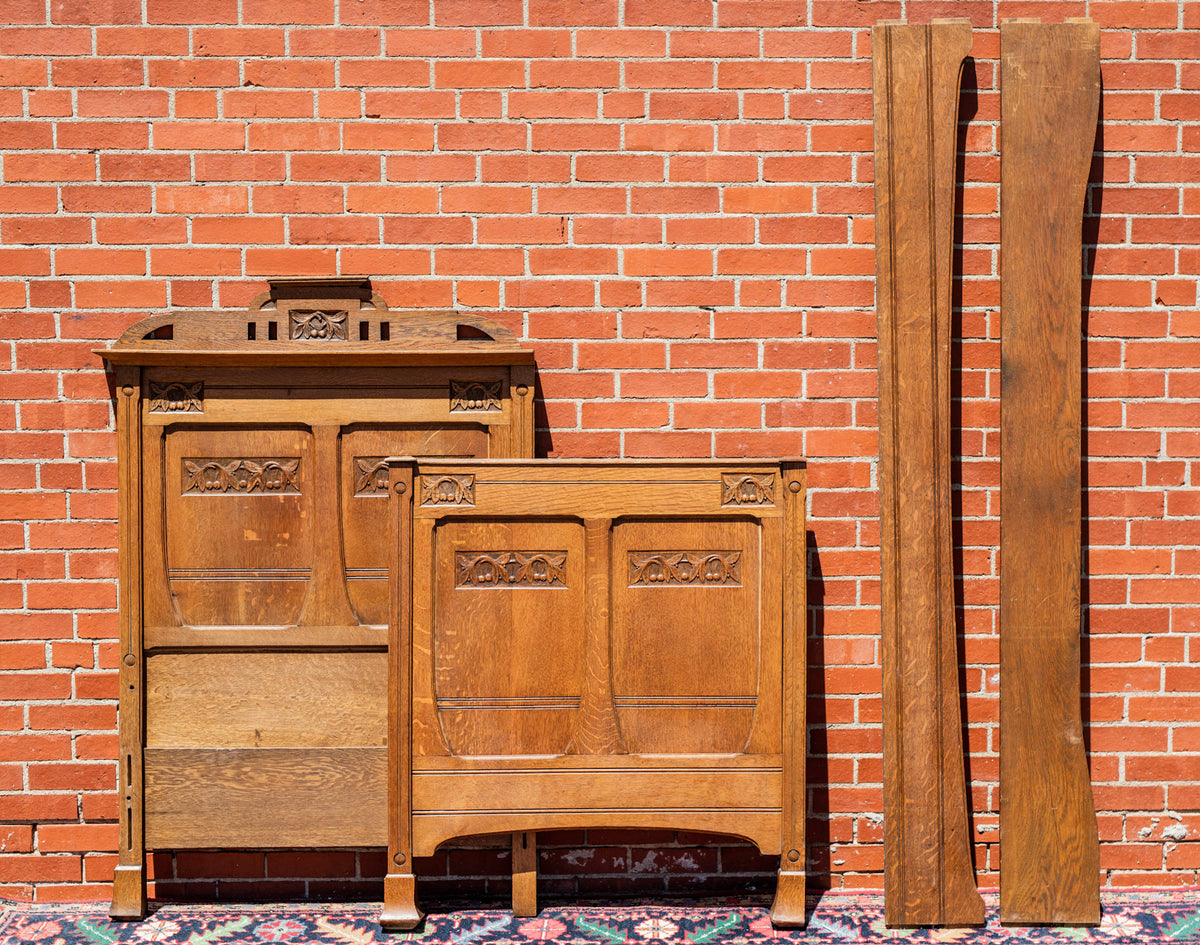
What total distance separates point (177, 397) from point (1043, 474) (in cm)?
247

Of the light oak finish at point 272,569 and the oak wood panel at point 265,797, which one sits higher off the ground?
the light oak finish at point 272,569

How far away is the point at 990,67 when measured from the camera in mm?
2691

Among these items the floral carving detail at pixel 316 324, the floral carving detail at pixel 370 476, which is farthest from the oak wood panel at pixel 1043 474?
Result: the floral carving detail at pixel 316 324

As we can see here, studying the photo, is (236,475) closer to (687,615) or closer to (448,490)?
(448,490)

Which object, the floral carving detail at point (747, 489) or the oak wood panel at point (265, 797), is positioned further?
the oak wood panel at point (265, 797)

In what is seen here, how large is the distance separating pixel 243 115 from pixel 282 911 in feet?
7.59

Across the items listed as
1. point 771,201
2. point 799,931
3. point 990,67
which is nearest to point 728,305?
point 771,201

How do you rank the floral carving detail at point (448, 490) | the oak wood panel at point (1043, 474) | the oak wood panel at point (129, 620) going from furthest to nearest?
the oak wood panel at point (1043, 474)
the oak wood panel at point (129, 620)
the floral carving detail at point (448, 490)

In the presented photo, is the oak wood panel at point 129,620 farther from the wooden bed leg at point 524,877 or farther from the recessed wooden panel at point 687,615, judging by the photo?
the recessed wooden panel at point 687,615

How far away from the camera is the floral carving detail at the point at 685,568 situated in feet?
7.97

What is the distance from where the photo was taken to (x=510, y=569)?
242 cm

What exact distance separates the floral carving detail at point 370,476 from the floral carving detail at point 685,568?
73 centimetres

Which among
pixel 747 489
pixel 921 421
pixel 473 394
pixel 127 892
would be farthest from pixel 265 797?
pixel 921 421

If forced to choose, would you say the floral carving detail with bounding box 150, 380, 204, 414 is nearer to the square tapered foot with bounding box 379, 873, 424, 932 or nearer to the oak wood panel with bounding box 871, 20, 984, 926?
the square tapered foot with bounding box 379, 873, 424, 932
